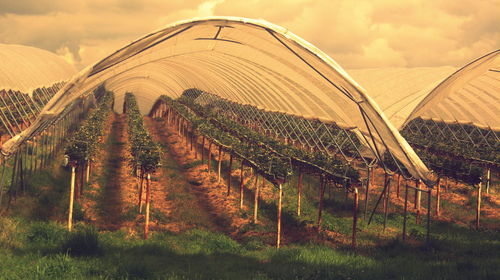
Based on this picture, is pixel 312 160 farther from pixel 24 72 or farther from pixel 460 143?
pixel 24 72

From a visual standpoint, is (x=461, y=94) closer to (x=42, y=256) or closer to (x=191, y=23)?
(x=191, y=23)

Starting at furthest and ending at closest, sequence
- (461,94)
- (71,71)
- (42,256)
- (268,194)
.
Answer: (71,71), (461,94), (268,194), (42,256)

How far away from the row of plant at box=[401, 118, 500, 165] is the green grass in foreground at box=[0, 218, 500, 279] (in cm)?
1359

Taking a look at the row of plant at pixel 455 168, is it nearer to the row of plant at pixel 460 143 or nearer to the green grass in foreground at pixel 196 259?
the row of plant at pixel 460 143

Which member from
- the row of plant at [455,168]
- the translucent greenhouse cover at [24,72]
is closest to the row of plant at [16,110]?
the translucent greenhouse cover at [24,72]

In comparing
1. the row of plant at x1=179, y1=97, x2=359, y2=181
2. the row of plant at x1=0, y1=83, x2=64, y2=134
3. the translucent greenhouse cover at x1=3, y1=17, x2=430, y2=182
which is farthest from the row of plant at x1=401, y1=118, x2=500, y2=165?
the row of plant at x1=0, y1=83, x2=64, y2=134

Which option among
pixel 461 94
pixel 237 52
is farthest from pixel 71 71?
pixel 461 94

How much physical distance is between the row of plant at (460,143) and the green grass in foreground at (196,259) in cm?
1359

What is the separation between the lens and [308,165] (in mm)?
21156

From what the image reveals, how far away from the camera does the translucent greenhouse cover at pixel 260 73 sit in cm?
1567

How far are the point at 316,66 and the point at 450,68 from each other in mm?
35416

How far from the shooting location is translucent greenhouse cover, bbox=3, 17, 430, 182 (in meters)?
15.7

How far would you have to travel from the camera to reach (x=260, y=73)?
97.9 feet

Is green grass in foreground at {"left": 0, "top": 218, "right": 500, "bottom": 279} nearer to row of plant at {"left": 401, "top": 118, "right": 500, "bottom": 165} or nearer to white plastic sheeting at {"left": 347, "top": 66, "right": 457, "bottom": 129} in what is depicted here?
row of plant at {"left": 401, "top": 118, "right": 500, "bottom": 165}
